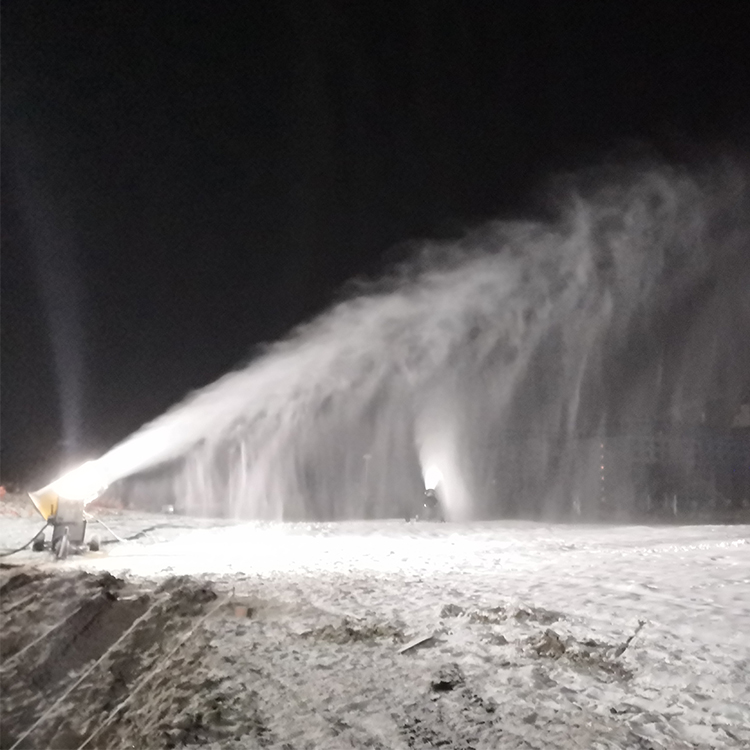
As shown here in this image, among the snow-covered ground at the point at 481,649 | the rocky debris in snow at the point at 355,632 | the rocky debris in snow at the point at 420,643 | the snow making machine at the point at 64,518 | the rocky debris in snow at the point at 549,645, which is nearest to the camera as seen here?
the snow-covered ground at the point at 481,649

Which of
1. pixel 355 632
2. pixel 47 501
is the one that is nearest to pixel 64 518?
pixel 47 501

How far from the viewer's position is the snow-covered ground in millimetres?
5258

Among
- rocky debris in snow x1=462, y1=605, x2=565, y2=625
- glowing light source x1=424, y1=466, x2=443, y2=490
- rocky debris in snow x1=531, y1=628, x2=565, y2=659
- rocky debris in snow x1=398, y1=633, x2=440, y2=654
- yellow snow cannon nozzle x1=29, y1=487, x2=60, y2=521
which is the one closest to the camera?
rocky debris in snow x1=531, y1=628, x2=565, y2=659

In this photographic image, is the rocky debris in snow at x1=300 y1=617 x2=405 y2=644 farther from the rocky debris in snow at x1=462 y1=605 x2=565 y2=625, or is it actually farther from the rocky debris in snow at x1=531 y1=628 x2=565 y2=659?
the rocky debris in snow at x1=531 y1=628 x2=565 y2=659

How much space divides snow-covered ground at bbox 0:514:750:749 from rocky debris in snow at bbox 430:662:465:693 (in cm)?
1

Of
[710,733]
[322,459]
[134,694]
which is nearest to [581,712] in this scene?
[710,733]

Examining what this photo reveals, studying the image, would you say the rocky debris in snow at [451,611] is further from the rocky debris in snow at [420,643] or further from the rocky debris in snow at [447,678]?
the rocky debris in snow at [447,678]

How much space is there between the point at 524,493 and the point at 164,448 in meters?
26.8

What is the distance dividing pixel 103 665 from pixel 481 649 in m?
4.01

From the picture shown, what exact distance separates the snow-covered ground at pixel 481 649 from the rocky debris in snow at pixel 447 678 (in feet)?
0.04

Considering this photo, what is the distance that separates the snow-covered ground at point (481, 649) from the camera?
5258 mm

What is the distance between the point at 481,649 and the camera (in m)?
6.59

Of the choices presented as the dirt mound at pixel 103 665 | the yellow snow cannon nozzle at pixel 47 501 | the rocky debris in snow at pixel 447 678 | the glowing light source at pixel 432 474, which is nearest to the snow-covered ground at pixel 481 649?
the rocky debris in snow at pixel 447 678

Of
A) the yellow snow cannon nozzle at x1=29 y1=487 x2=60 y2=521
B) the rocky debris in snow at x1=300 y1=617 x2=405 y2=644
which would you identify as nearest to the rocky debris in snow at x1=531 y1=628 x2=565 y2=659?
the rocky debris in snow at x1=300 y1=617 x2=405 y2=644
